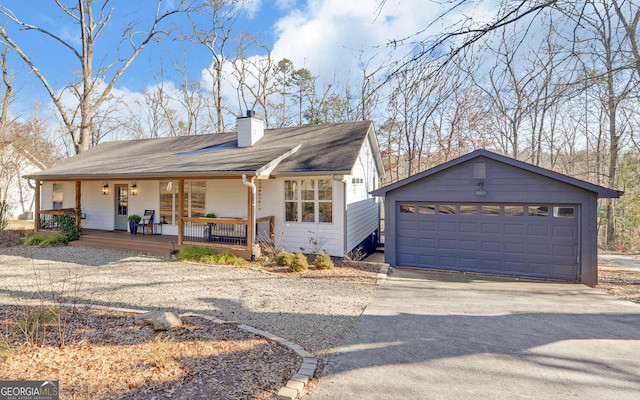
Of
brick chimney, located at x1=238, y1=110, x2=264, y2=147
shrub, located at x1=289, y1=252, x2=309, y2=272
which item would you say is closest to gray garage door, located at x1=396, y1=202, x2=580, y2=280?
shrub, located at x1=289, y1=252, x2=309, y2=272

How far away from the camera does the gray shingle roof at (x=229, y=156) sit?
382 inches

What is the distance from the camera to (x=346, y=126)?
12.9 meters

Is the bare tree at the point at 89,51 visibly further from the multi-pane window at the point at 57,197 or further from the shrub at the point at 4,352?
the shrub at the point at 4,352

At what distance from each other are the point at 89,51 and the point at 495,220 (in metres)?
24.0

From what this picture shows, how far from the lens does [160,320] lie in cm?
439

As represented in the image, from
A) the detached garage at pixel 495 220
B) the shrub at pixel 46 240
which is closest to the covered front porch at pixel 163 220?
the shrub at pixel 46 240

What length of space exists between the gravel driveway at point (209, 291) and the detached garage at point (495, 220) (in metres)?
2.31

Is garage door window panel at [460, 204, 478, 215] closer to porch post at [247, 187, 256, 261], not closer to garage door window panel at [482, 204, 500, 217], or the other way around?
garage door window panel at [482, 204, 500, 217]

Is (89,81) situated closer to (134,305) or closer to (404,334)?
(134,305)

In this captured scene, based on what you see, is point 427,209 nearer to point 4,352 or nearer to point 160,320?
point 160,320

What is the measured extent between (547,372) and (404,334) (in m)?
1.66

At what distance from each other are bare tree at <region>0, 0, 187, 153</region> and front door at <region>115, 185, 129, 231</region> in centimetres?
810

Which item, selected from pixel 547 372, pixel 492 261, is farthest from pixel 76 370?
pixel 492 261

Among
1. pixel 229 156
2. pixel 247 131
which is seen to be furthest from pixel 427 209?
pixel 247 131
